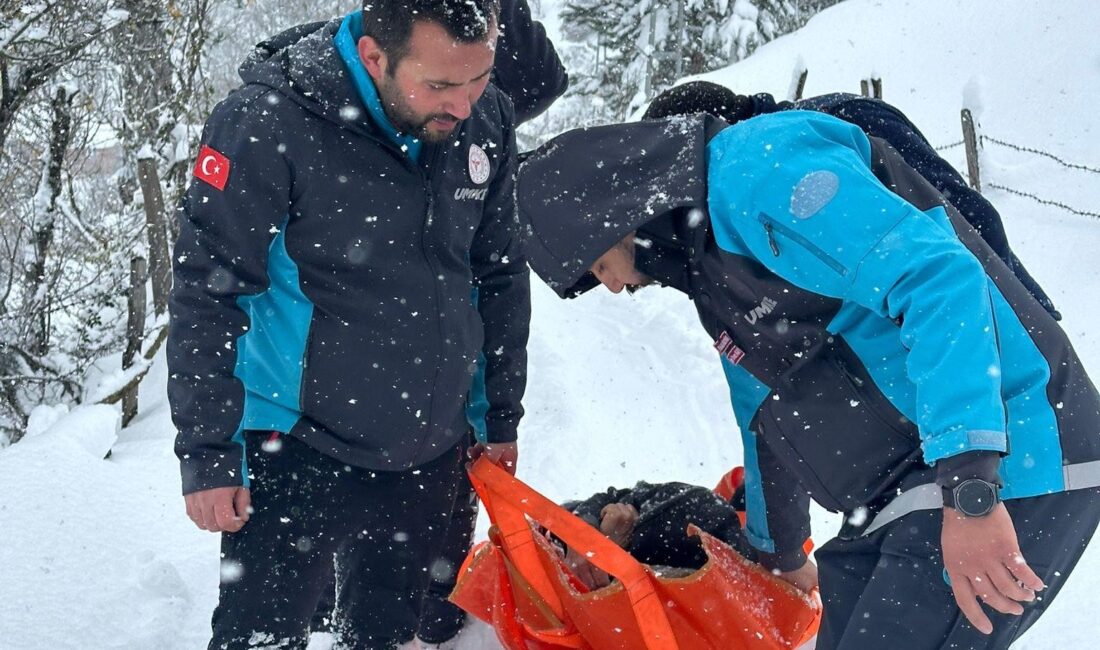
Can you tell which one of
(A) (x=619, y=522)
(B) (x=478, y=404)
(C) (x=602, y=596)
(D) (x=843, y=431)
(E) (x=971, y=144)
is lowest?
(E) (x=971, y=144)

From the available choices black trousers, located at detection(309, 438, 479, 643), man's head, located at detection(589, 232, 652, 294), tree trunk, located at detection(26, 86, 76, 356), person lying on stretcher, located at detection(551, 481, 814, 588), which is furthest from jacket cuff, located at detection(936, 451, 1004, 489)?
tree trunk, located at detection(26, 86, 76, 356)

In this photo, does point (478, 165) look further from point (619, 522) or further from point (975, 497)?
point (619, 522)

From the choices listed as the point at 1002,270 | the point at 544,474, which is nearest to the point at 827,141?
the point at 1002,270

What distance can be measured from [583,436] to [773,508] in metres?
2.80

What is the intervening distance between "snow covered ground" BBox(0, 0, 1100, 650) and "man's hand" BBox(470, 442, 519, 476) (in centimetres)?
80

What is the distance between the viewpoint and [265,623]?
2.26 meters

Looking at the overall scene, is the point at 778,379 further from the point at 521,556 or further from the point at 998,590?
the point at 521,556

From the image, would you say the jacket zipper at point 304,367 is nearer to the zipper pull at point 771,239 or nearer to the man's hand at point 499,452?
the man's hand at point 499,452

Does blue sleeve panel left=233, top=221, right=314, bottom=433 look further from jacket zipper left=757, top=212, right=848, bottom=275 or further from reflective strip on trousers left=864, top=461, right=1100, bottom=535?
reflective strip on trousers left=864, top=461, right=1100, bottom=535

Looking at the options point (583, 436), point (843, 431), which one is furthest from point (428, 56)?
point (583, 436)

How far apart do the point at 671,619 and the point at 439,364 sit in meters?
1.10

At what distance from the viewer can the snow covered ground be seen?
3.17m

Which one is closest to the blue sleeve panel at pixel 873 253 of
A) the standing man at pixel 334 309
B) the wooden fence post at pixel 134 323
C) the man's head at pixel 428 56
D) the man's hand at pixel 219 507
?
the man's head at pixel 428 56

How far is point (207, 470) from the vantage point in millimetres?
2115
